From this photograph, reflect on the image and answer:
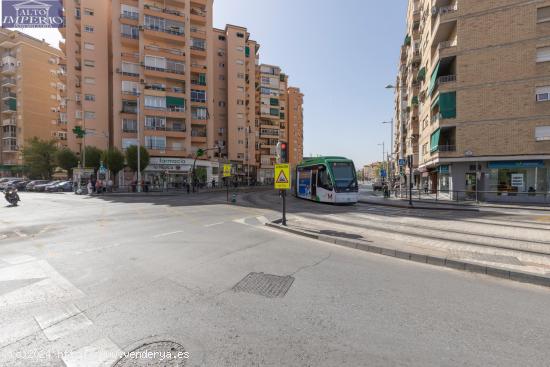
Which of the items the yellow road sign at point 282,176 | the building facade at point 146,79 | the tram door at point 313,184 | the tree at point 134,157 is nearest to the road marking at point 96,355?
the yellow road sign at point 282,176

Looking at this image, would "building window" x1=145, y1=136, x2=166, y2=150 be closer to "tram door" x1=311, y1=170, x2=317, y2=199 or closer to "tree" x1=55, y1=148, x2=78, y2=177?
"tree" x1=55, y1=148, x2=78, y2=177

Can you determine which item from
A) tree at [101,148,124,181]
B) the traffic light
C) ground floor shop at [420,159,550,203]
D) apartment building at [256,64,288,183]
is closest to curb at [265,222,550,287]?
the traffic light

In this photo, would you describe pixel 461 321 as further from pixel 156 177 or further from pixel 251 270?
pixel 156 177

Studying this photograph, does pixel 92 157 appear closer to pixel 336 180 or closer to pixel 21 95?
pixel 336 180

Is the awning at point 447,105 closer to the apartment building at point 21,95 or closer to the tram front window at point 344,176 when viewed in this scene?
the tram front window at point 344,176

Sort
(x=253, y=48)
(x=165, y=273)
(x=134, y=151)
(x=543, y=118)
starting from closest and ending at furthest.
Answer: (x=165, y=273) < (x=543, y=118) < (x=134, y=151) < (x=253, y=48)

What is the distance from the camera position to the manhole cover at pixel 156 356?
2.63m

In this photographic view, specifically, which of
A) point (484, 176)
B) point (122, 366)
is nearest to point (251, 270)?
point (122, 366)

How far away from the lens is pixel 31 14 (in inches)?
610

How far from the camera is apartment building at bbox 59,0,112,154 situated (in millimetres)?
40781

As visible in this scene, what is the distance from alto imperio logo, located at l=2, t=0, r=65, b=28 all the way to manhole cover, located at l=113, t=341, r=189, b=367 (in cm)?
1906

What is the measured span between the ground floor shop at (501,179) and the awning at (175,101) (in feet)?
117

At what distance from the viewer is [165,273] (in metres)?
5.18

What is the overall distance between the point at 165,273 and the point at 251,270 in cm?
162
